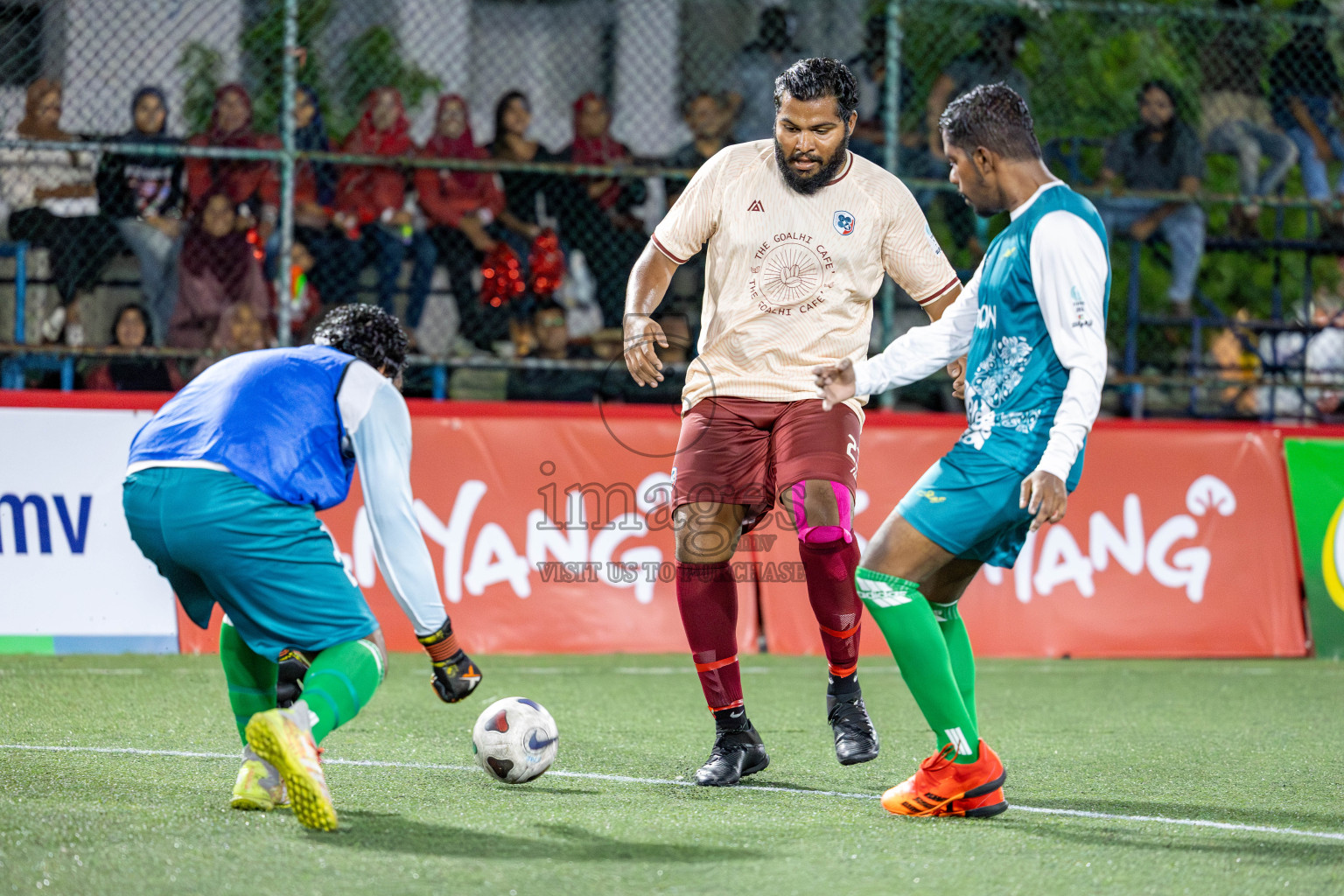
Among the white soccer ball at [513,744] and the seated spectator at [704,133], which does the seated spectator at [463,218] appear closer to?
the seated spectator at [704,133]

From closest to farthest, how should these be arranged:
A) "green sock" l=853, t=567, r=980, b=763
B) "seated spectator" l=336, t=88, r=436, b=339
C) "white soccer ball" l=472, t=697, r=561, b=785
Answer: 1. "green sock" l=853, t=567, r=980, b=763
2. "white soccer ball" l=472, t=697, r=561, b=785
3. "seated spectator" l=336, t=88, r=436, b=339

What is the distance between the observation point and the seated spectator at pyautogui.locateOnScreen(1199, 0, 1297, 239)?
11125mm

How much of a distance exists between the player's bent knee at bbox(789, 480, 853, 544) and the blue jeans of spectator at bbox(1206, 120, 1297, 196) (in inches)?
285

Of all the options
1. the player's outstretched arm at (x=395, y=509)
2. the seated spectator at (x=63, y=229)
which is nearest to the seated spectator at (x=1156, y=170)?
the seated spectator at (x=63, y=229)

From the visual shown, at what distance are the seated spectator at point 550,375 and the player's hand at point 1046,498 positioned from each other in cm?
618

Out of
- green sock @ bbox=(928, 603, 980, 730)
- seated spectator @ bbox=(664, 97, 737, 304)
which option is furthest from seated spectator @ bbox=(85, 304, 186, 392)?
green sock @ bbox=(928, 603, 980, 730)

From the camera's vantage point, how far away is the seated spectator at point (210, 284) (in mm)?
9297

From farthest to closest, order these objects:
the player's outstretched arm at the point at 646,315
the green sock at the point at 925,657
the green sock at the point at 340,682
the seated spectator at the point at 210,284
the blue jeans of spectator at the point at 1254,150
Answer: the blue jeans of spectator at the point at 1254,150, the seated spectator at the point at 210,284, the player's outstretched arm at the point at 646,315, the green sock at the point at 925,657, the green sock at the point at 340,682

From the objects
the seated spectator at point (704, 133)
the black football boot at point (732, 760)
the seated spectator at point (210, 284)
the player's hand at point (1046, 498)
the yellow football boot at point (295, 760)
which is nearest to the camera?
the yellow football boot at point (295, 760)

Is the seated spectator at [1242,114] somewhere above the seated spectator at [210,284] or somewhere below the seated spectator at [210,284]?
above

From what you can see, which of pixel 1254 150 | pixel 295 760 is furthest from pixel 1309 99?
pixel 295 760

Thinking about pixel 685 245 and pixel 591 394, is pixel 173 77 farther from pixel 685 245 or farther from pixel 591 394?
pixel 685 245

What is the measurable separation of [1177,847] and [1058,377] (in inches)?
48.6

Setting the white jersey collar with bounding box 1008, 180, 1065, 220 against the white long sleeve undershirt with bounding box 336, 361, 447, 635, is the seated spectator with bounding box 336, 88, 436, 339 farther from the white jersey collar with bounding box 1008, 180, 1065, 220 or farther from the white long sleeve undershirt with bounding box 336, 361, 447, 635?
the white jersey collar with bounding box 1008, 180, 1065, 220
